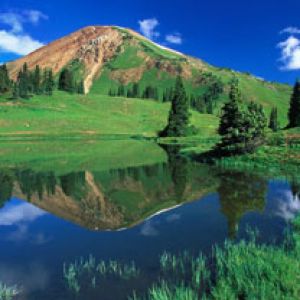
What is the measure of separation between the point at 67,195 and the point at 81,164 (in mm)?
21918

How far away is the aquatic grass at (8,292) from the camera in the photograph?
1273 cm

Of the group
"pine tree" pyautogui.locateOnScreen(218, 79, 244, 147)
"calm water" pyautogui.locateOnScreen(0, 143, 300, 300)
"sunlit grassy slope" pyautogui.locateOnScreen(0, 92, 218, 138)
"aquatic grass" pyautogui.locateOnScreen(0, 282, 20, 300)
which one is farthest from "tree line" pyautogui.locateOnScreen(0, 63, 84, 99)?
"aquatic grass" pyautogui.locateOnScreen(0, 282, 20, 300)

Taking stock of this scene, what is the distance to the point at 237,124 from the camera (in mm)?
52156

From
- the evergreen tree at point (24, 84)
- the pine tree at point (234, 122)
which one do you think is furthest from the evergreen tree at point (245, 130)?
the evergreen tree at point (24, 84)

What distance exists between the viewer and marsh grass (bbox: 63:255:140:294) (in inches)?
545

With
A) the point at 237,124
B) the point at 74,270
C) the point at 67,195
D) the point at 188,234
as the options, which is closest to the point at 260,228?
the point at 188,234

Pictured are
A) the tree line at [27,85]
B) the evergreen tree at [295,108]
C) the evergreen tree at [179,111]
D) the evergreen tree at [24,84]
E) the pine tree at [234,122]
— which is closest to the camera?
the pine tree at [234,122]

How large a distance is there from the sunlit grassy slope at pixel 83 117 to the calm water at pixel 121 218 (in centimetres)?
8899

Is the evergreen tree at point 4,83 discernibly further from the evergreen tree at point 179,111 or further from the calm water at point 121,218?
the calm water at point 121,218

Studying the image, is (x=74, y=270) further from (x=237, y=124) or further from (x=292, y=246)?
(x=237, y=124)

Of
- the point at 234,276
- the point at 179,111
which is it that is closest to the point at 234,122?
the point at 234,276

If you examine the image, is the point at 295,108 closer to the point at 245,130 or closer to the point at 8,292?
the point at 245,130

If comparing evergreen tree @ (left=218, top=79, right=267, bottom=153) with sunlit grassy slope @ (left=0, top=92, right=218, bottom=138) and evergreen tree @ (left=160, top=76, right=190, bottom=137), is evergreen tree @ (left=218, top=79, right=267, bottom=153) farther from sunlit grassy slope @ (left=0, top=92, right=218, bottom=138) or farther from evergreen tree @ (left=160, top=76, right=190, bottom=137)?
sunlit grassy slope @ (left=0, top=92, right=218, bottom=138)

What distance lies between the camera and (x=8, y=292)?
12961 millimetres
